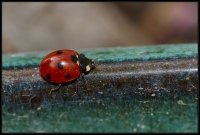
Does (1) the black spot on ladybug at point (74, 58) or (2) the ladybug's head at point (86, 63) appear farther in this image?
(1) the black spot on ladybug at point (74, 58)

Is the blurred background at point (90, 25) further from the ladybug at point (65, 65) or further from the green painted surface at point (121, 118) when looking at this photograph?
the green painted surface at point (121, 118)

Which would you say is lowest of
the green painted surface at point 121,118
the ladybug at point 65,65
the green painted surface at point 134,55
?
the green painted surface at point 121,118

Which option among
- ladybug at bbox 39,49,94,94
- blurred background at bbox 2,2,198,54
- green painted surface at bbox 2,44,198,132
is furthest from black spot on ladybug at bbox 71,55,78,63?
blurred background at bbox 2,2,198,54

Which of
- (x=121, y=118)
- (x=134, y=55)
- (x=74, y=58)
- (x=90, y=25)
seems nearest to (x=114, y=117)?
(x=121, y=118)

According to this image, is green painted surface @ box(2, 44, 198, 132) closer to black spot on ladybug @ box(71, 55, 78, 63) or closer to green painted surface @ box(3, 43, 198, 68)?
green painted surface @ box(3, 43, 198, 68)

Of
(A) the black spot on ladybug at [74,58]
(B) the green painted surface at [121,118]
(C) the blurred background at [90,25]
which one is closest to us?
(B) the green painted surface at [121,118]

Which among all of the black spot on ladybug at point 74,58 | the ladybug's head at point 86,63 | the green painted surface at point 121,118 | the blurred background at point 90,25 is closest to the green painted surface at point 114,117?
the green painted surface at point 121,118

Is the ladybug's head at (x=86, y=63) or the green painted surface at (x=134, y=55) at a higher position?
the green painted surface at (x=134, y=55)
